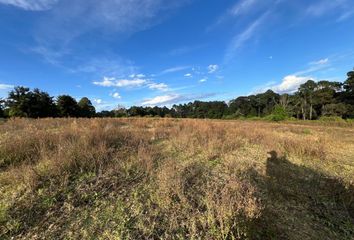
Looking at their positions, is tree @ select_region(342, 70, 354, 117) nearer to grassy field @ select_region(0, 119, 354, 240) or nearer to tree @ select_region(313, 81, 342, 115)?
tree @ select_region(313, 81, 342, 115)

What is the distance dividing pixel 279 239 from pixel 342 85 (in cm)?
6106

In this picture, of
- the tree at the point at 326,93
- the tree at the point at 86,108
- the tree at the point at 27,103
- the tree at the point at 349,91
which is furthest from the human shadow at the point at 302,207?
the tree at the point at 326,93

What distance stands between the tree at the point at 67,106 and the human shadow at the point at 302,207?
40.8 metres

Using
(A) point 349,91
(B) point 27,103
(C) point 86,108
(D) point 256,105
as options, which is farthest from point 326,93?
(B) point 27,103

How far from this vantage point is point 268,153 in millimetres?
6691

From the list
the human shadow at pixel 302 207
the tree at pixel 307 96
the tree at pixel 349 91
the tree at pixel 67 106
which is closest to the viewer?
the human shadow at pixel 302 207

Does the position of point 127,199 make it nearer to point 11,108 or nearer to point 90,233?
point 90,233

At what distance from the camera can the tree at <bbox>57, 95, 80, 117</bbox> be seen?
38.9 meters

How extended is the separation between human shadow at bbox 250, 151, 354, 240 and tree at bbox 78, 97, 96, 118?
43.5 meters

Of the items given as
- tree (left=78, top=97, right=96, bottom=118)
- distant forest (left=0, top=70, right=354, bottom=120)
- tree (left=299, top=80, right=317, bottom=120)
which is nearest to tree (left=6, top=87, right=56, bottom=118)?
distant forest (left=0, top=70, right=354, bottom=120)

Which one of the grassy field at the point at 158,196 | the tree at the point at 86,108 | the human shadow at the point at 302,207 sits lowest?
the human shadow at the point at 302,207

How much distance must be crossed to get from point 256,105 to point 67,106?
64810 millimetres

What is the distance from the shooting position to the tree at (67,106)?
38906mm

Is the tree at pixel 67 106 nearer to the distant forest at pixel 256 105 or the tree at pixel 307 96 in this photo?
the distant forest at pixel 256 105
